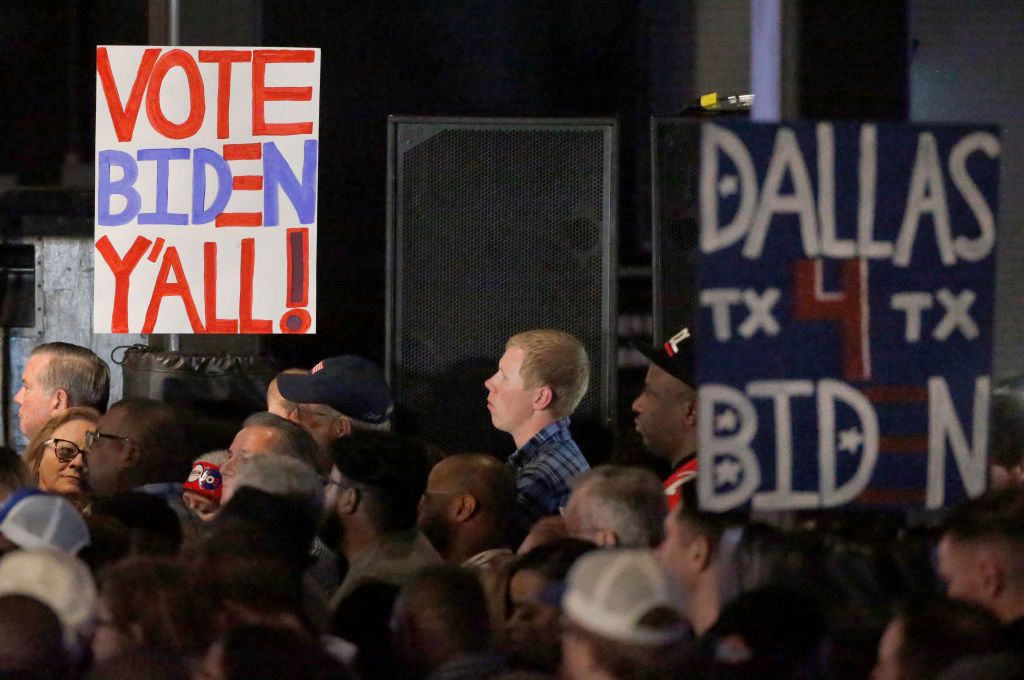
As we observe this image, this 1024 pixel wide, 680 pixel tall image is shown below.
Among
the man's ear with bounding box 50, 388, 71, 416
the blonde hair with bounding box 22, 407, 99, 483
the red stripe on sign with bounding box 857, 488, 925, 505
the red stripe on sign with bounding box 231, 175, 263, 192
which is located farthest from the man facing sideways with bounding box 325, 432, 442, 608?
the man's ear with bounding box 50, 388, 71, 416

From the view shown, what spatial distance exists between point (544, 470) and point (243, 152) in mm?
1513

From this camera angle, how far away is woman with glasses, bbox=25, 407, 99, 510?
5.12 metres

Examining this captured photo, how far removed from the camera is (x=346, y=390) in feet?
17.8

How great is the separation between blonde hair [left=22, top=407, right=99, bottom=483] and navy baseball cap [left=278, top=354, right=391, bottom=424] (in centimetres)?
62

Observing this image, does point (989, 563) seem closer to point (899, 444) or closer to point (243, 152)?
point (899, 444)

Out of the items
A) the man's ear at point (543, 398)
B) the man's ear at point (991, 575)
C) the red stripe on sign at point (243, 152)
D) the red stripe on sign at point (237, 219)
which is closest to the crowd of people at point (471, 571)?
Result: the man's ear at point (991, 575)

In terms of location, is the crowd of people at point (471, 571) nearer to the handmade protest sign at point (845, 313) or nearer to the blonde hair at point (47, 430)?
the handmade protest sign at point (845, 313)

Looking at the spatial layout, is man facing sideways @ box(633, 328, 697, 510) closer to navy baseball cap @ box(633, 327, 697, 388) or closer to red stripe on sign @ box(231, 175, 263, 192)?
navy baseball cap @ box(633, 327, 697, 388)

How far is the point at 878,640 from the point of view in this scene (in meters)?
3.21

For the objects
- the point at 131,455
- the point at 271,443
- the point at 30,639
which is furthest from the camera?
the point at 131,455

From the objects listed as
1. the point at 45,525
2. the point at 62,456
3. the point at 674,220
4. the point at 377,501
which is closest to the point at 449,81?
the point at 674,220

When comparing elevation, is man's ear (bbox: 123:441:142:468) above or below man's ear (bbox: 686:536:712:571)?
above

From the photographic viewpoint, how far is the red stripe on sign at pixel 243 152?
5516 millimetres

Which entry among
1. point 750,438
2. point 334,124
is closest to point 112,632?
point 750,438
